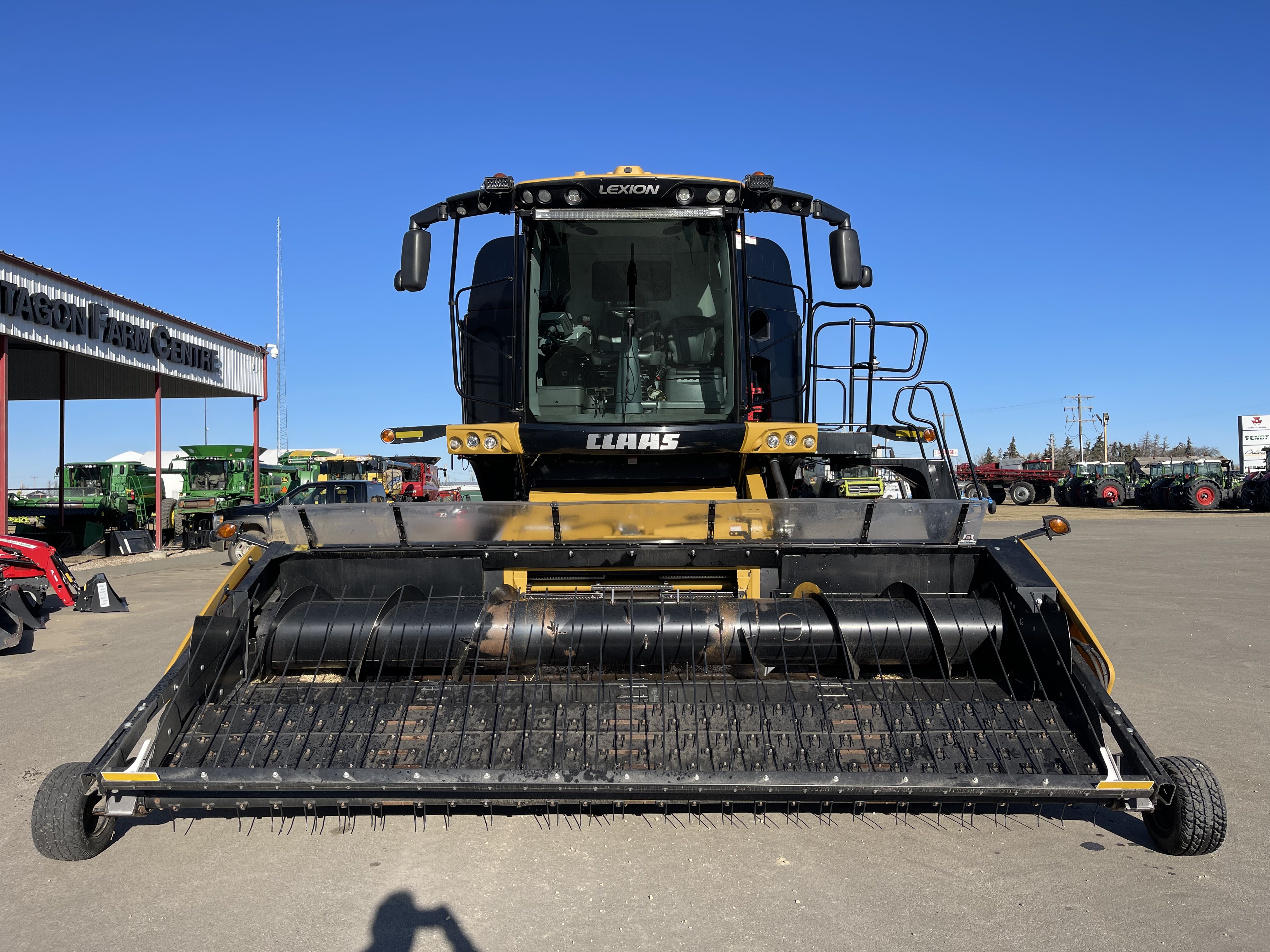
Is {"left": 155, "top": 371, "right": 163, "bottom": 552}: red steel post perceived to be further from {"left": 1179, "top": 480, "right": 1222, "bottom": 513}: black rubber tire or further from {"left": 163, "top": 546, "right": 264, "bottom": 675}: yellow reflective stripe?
{"left": 1179, "top": 480, "right": 1222, "bottom": 513}: black rubber tire

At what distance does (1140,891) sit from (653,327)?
3692mm

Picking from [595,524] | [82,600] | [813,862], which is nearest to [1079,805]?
[813,862]

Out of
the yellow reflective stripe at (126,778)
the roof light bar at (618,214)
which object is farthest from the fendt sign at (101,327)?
the yellow reflective stripe at (126,778)

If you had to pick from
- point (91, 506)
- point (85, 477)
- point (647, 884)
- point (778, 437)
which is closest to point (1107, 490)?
point (91, 506)

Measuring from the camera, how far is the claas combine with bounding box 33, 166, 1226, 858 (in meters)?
3.15

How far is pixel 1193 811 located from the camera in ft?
10.6

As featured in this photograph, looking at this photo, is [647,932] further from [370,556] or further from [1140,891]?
[370,556]

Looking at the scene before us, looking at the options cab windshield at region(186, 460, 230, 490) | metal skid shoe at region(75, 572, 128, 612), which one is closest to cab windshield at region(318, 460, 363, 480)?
cab windshield at region(186, 460, 230, 490)

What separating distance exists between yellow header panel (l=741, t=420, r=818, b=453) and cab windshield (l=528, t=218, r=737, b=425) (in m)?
0.21

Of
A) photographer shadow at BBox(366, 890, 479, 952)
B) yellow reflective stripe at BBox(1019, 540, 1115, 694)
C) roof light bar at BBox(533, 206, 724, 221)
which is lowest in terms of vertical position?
photographer shadow at BBox(366, 890, 479, 952)

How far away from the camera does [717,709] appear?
11.4ft

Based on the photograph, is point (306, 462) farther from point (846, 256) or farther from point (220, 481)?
point (846, 256)

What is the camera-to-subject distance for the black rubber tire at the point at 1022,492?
147 feet

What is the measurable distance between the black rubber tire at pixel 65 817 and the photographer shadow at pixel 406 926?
46.4 inches
